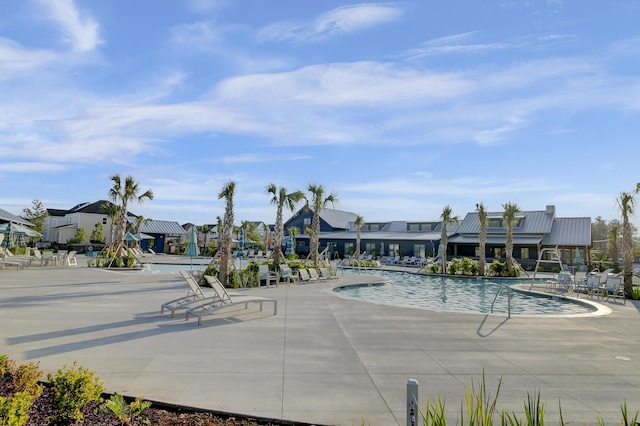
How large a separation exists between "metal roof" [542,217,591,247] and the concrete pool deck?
85.7ft

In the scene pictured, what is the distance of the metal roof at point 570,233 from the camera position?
111 ft

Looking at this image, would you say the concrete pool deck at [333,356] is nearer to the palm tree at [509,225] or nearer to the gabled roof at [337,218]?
the palm tree at [509,225]

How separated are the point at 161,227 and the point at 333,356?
2315 inches

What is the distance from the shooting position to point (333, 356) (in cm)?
644

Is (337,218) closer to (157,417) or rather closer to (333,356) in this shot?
(333,356)

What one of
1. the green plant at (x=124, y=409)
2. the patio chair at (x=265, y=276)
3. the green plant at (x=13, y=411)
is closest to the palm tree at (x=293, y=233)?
the patio chair at (x=265, y=276)

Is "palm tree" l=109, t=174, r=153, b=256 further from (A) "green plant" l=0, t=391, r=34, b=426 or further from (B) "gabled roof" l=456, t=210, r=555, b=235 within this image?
(B) "gabled roof" l=456, t=210, r=555, b=235

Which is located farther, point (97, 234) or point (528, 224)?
point (97, 234)

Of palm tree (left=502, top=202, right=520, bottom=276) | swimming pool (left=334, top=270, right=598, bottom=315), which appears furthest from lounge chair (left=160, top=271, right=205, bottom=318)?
palm tree (left=502, top=202, right=520, bottom=276)

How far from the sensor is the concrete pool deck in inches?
183

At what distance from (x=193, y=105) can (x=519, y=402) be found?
13.1 meters

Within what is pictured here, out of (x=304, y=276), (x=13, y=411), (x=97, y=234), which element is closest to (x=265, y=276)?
(x=304, y=276)

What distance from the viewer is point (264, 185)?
20.6 metres

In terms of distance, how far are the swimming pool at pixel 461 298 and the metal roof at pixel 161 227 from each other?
45813 mm
